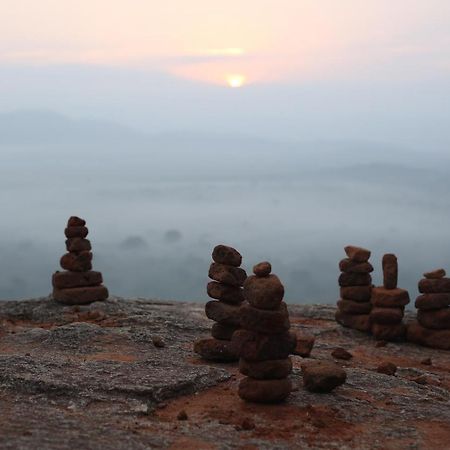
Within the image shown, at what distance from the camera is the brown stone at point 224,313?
26.9 m

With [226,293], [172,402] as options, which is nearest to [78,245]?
[226,293]

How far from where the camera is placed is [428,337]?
119ft

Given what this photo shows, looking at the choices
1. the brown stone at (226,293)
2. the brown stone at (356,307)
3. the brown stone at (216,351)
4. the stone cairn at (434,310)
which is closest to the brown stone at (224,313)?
the brown stone at (226,293)

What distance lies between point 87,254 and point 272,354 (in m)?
19.8

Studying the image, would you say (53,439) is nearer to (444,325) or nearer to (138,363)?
(138,363)

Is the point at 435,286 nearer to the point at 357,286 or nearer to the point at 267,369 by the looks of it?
the point at 357,286

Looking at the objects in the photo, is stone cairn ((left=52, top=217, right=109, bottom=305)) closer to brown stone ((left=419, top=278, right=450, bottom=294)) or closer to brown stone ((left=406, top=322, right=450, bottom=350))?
brown stone ((left=406, top=322, right=450, bottom=350))

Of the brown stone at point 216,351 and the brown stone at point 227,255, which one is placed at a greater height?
the brown stone at point 227,255

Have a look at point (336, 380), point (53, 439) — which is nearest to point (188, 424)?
point (53, 439)

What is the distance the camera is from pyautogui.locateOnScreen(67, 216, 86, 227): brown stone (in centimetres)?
3905

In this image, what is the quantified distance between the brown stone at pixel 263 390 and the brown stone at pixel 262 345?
727 mm

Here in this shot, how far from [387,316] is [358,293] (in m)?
2.26

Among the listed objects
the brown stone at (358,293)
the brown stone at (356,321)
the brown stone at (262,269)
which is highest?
the brown stone at (262,269)

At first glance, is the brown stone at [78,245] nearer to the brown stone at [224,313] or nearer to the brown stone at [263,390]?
the brown stone at [224,313]
